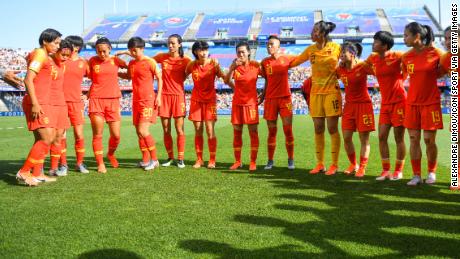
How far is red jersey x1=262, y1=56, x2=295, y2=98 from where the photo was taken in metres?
7.54

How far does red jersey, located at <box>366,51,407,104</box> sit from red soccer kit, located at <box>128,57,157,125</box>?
3.98m

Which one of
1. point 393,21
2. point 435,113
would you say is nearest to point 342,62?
point 435,113

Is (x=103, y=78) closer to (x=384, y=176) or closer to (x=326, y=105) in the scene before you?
(x=326, y=105)

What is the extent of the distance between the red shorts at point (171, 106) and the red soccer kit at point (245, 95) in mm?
1075

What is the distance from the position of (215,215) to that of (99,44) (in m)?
4.61

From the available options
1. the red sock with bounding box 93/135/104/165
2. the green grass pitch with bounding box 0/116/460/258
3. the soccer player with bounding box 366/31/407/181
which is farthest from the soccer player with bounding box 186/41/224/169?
the soccer player with bounding box 366/31/407/181

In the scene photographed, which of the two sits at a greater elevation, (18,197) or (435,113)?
(435,113)

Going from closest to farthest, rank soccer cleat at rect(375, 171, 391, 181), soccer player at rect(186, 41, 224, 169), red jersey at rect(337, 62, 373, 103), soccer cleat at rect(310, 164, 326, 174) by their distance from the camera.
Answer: soccer cleat at rect(375, 171, 391, 181) → red jersey at rect(337, 62, 373, 103) → soccer cleat at rect(310, 164, 326, 174) → soccer player at rect(186, 41, 224, 169)

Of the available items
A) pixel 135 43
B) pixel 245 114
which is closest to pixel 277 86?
pixel 245 114

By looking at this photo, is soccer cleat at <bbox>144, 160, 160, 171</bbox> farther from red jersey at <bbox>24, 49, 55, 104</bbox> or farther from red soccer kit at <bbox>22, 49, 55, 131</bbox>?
red jersey at <bbox>24, 49, 55, 104</bbox>

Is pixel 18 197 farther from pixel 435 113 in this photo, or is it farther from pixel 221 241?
pixel 435 113

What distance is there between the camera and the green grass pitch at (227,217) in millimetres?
3369

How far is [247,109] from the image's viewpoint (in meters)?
7.67

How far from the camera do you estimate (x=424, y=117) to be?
5.85 m
